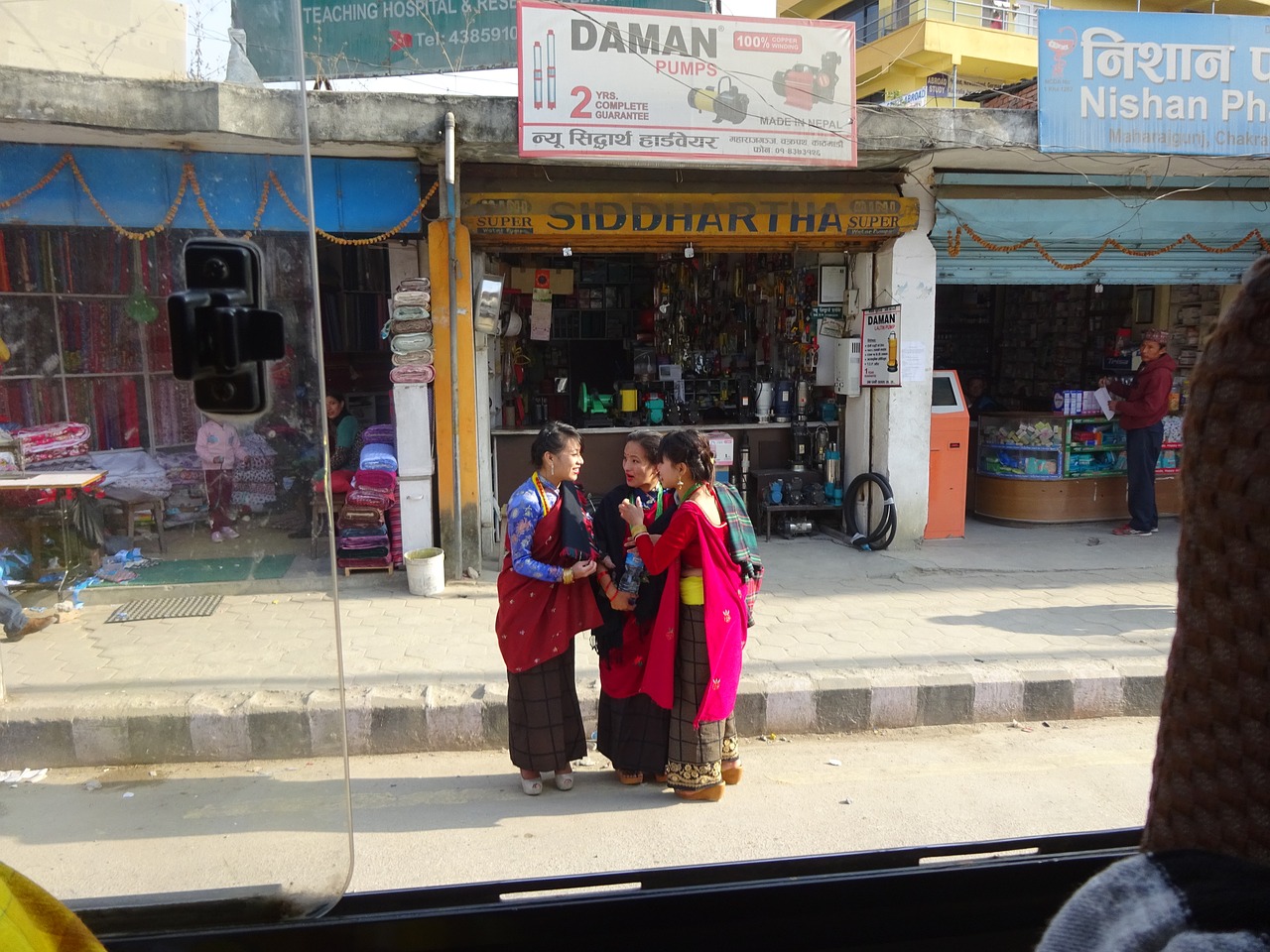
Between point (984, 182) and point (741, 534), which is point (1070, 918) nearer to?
point (741, 534)

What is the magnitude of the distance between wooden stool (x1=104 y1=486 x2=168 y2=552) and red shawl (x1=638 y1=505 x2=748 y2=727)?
2190 millimetres

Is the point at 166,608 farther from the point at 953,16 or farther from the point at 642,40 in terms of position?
the point at 953,16

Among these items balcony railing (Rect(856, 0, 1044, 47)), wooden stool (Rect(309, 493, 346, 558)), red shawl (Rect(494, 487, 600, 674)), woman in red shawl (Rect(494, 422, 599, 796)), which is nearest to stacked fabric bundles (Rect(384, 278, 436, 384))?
woman in red shawl (Rect(494, 422, 599, 796))

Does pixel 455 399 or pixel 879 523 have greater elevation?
pixel 455 399

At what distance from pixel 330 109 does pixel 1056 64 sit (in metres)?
5.36

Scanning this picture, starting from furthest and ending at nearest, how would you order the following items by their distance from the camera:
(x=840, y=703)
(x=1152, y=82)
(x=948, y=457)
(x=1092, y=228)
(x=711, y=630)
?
(x=948, y=457)
(x=1092, y=228)
(x=1152, y=82)
(x=840, y=703)
(x=711, y=630)

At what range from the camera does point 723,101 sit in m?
6.38

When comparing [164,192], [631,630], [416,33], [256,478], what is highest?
[416,33]

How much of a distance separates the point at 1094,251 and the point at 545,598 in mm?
6700

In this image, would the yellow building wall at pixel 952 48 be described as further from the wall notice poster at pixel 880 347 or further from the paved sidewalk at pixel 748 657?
the paved sidewalk at pixel 748 657

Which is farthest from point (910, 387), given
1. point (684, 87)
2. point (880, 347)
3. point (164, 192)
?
point (164, 192)

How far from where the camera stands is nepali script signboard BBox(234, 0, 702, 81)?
9203mm

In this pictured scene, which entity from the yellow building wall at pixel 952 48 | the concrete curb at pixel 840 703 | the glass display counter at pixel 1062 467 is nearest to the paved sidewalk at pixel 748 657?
the concrete curb at pixel 840 703

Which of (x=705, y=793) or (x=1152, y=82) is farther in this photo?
(x=1152, y=82)
